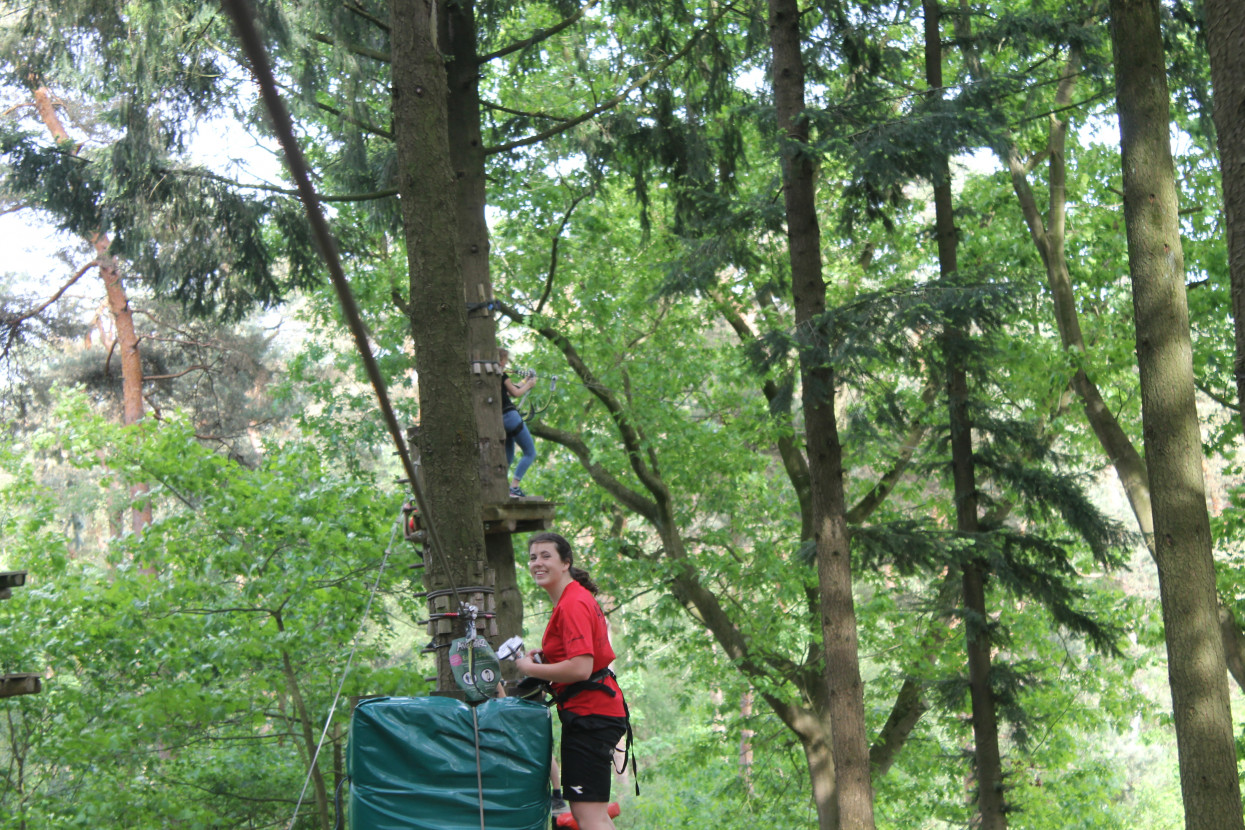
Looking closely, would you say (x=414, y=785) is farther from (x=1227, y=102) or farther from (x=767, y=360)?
(x=767, y=360)

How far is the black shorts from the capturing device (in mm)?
3857

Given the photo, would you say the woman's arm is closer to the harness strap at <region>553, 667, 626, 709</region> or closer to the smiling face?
the harness strap at <region>553, 667, 626, 709</region>

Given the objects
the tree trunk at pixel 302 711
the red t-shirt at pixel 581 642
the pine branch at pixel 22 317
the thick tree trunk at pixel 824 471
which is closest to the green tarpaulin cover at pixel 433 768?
the red t-shirt at pixel 581 642

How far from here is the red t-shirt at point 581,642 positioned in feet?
12.7

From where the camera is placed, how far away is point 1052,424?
1366 centimetres

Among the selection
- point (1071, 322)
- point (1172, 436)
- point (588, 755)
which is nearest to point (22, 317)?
point (1071, 322)

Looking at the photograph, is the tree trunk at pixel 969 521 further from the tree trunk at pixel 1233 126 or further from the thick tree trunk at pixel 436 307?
the thick tree trunk at pixel 436 307

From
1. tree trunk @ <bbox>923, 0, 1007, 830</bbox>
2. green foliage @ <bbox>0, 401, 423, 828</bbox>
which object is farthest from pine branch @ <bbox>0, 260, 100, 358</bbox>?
tree trunk @ <bbox>923, 0, 1007, 830</bbox>

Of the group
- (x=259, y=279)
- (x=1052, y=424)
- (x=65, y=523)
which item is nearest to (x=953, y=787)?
(x=1052, y=424)

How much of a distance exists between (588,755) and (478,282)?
4.34m

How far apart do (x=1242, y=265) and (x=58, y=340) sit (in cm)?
1807

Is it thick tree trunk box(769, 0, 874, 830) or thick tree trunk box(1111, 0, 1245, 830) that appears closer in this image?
thick tree trunk box(1111, 0, 1245, 830)

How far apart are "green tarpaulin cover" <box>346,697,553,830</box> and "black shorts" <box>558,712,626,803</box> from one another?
42 cm

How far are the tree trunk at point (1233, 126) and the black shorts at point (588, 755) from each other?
271cm
